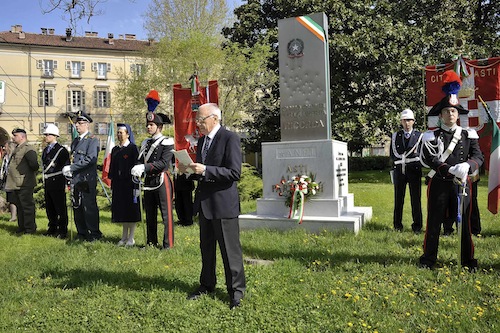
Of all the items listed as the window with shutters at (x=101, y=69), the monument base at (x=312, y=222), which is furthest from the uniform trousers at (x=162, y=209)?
the window with shutters at (x=101, y=69)

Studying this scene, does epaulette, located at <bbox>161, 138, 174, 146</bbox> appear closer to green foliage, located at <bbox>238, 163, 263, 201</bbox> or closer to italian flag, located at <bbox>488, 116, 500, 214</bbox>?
italian flag, located at <bbox>488, 116, 500, 214</bbox>

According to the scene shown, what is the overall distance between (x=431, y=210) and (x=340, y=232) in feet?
7.01

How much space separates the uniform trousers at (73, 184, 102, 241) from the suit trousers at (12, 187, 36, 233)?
1621 millimetres

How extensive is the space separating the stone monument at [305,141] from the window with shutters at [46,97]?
155ft

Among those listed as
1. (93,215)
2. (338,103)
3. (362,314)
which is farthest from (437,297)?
(338,103)

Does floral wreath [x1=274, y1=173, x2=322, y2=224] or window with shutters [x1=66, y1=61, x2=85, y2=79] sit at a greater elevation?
window with shutters [x1=66, y1=61, x2=85, y2=79]

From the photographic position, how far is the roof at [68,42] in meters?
48.3

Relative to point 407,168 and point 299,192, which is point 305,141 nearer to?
point 299,192

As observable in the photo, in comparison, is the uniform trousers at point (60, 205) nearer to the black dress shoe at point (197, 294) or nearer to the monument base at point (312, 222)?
the monument base at point (312, 222)

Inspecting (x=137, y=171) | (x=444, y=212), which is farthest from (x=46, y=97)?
(x=444, y=212)

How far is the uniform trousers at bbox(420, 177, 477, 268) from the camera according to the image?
5012mm

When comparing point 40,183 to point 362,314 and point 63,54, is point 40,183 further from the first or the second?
point 63,54

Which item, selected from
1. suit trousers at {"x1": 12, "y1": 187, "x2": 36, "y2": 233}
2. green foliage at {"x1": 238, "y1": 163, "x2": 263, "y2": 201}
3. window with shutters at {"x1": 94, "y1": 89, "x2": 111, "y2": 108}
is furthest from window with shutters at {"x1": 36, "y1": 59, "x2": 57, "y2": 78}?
suit trousers at {"x1": 12, "y1": 187, "x2": 36, "y2": 233}

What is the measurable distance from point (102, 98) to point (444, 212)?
169 ft
